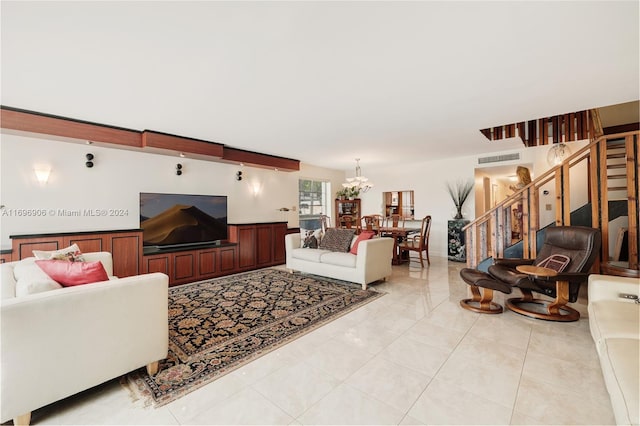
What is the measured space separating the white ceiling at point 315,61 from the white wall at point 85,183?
735mm

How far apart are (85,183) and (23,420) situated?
348 cm

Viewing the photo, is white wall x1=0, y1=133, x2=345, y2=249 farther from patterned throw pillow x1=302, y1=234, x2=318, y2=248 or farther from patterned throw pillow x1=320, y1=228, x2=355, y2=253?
patterned throw pillow x1=320, y1=228, x2=355, y2=253

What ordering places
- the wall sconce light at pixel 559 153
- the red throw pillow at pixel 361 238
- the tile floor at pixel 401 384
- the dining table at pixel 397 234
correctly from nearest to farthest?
the tile floor at pixel 401 384 < the red throw pillow at pixel 361 238 < the wall sconce light at pixel 559 153 < the dining table at pixel 397 234

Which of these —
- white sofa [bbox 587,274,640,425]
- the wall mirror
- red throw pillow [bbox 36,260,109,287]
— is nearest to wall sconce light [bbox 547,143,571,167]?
the wall mirror

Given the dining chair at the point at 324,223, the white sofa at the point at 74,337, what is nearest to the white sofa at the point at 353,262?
the dining chair at the point at 324,223

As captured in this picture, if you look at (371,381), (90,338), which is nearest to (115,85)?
(90,338)

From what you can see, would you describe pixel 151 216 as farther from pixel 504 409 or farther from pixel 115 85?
pixel 504 409

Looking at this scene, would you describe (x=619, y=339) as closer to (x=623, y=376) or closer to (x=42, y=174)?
(x=623, y=376)

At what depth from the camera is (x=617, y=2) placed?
170 centimetres

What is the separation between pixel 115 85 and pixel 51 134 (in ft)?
5.33

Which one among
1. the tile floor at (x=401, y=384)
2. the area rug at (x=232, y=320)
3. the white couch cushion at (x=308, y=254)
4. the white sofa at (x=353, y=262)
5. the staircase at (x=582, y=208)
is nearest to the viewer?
the tile floor at (x=401, y=384)

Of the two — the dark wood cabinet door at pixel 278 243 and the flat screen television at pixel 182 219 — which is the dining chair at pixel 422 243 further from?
the flat screen television at pixel 182 219

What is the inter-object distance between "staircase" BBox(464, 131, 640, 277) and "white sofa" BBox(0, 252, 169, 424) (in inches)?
185

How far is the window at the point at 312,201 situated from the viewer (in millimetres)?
7676
